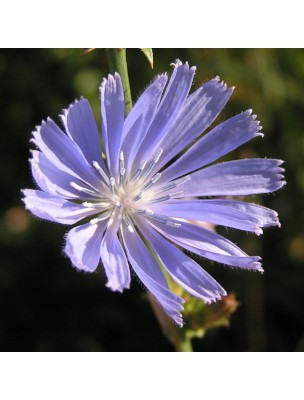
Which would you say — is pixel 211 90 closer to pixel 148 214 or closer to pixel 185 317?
pixel 148 214

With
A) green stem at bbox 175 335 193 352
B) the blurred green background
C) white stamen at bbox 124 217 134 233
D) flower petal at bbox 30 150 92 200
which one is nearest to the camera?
flower petal at bbox 30 150 92 200

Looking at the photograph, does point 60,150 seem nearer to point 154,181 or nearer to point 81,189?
point 81,189

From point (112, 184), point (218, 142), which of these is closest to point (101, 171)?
point (112, 184)

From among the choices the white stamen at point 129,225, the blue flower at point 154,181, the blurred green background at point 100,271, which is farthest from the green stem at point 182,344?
the blurred green background at point 100,271

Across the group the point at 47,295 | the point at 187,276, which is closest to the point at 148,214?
the point at 187,276

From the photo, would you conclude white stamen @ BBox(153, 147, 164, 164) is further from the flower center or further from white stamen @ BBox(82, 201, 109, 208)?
white stamen @ BBox(82, 201, 109, 208)

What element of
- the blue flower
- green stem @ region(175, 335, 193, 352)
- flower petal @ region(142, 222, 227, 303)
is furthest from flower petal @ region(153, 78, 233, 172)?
green stem @ region(175, 335, 193, 352)
